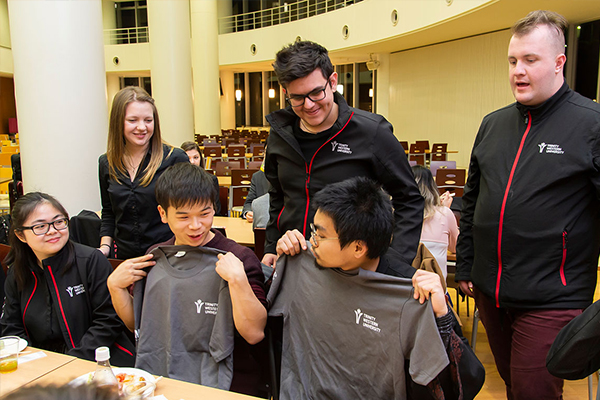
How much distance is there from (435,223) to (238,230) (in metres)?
1.63

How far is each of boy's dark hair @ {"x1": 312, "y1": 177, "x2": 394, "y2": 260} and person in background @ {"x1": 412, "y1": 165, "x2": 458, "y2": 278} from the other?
154cm

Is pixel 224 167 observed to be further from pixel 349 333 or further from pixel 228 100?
pixel 228 100

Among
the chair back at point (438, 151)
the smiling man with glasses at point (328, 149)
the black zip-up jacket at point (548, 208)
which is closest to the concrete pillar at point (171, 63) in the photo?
the chair back at point (438, 151)

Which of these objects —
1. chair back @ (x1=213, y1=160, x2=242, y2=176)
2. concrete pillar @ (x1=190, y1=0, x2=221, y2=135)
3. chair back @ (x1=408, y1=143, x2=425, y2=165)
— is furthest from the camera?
concrete pillar @ (x1=190, y1=0, x2=221, y2=135)

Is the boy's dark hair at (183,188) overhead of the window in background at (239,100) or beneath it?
beneath

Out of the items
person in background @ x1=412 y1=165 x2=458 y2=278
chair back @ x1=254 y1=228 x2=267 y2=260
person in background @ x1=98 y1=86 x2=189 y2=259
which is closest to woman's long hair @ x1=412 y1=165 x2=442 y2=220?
person in background @ x1=412 y1=165 x2=458 y2=278

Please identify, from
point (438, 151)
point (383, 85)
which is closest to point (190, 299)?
point (438, 151)

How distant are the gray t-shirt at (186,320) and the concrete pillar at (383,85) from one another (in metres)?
14.7

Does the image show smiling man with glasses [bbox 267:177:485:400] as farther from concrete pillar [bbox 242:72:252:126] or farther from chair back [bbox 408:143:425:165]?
concrete pillar [bbox 242:72:252:126]

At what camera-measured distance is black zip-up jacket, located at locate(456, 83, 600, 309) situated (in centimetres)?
183

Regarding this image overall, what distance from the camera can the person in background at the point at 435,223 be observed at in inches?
121

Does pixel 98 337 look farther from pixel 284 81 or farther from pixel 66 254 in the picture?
pixel 284 81

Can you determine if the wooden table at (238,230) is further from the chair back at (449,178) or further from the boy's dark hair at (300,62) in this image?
the chair back at (449,178)

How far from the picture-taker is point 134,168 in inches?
101
